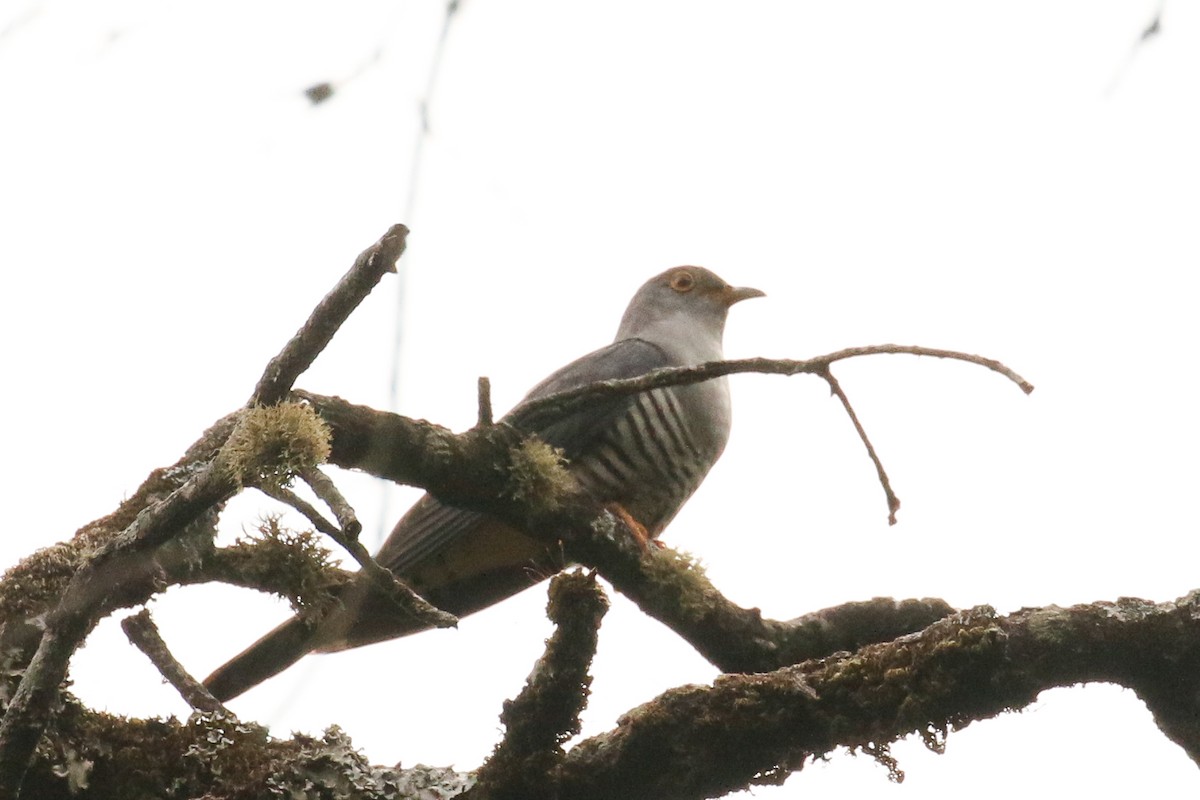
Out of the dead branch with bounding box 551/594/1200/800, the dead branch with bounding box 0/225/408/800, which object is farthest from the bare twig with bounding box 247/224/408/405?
the dead branch with bounding box 551/594/1200/800

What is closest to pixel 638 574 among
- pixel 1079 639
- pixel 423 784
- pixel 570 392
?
pixel 570 392

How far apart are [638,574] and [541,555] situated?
1262 mm

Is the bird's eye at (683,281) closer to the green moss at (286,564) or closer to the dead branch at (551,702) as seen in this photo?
the green moss at (286,564)

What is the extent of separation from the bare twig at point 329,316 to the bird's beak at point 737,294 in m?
3.78

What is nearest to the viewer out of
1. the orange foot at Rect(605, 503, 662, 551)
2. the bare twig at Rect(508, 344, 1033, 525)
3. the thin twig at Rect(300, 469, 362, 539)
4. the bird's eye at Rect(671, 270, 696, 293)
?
the thin twig at Rect(300, 469, 362, 539)

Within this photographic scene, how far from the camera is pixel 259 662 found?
354 centimetres

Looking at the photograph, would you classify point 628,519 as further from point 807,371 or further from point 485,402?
point 807,371

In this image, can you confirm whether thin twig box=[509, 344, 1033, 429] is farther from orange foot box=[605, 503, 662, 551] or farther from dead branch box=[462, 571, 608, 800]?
orange foot box=[605, 503, 662, 551]

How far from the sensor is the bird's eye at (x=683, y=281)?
20.4ft

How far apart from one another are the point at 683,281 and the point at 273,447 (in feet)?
12.8

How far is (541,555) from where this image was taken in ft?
15.1

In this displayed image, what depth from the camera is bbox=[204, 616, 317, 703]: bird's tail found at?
11.6ft

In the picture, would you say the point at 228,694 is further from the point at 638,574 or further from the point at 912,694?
the point at 912,694

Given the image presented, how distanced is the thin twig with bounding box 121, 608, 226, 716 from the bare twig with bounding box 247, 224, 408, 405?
77 cm
